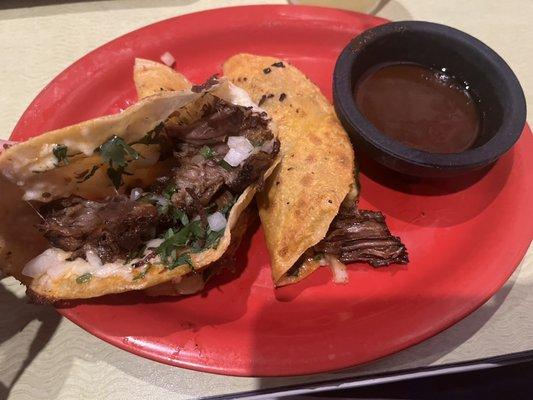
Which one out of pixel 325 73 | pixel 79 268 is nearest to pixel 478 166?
pixel 325 73

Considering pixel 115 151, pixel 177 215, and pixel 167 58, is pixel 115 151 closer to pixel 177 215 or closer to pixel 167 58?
pixel 177 215

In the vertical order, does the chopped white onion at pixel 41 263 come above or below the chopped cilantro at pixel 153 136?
below

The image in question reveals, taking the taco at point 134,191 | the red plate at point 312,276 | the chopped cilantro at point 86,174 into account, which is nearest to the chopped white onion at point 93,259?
the taco at point 134,191

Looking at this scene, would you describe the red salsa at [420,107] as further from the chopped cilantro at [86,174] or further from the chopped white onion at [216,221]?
the chopped cilantro at [86,174]

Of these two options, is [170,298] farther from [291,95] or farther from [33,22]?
[33,22]

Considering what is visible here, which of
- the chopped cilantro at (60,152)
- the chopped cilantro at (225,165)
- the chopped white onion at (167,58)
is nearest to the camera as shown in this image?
the chopped cilantro at (60,152)

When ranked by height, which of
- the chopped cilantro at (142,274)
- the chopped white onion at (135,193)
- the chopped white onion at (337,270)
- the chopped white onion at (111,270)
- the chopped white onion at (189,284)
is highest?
the chopped white onion at (135,193)

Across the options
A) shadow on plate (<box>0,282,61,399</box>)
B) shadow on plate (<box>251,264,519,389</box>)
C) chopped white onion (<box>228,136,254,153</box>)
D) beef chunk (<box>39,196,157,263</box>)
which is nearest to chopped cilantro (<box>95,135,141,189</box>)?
beef chunk (<box>39,196,157,263</box>)
